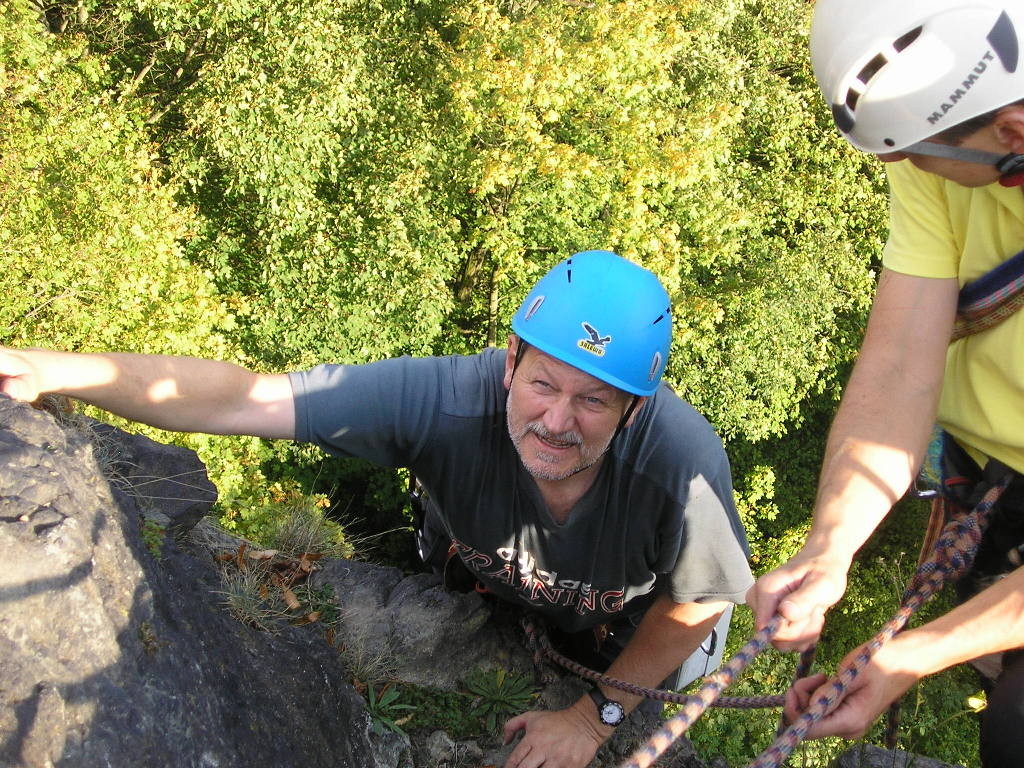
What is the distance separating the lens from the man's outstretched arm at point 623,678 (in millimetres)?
3596

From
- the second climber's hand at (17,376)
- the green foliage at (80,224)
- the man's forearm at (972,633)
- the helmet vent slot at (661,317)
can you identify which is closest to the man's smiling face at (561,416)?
the helmet vent slot at (661,317)

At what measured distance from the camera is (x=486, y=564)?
3684 millimetres

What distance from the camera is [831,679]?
6.93 ft

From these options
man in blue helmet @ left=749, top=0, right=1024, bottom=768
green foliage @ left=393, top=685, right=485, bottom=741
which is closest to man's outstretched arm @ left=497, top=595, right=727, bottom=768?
green foliage @ left=393, top=685, right=485, bottom=741

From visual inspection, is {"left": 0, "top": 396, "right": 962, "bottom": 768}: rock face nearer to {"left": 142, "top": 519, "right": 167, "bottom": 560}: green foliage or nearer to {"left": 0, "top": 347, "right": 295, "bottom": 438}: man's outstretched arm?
{"left": 142, "top": 519, "right": 167, "bottom": 560}: green foliage

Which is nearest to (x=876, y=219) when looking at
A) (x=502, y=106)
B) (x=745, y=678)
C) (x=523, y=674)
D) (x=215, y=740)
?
(x=502, y=106)

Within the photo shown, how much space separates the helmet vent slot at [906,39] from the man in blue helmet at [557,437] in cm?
121

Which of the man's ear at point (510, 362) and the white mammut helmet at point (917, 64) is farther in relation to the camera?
the man's ear at point (510, 362)

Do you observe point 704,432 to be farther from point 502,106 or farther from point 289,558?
point 502,106

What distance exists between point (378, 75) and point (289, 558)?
14.0 m

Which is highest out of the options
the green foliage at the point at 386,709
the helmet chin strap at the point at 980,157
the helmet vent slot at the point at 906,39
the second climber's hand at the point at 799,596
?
the helmet vent slot at the point at 906,39

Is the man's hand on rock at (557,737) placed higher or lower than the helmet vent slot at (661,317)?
lower

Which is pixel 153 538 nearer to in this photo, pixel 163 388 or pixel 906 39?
pixel 163 388

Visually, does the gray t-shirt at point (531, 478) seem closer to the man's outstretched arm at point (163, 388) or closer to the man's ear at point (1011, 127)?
the man's outstretched arm at point (163, 388)
